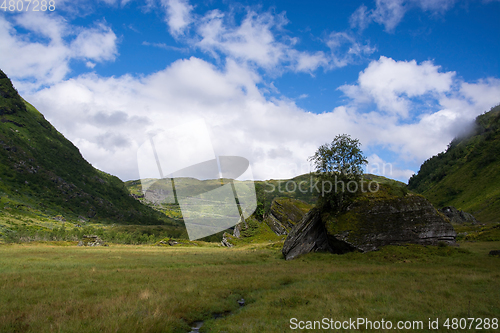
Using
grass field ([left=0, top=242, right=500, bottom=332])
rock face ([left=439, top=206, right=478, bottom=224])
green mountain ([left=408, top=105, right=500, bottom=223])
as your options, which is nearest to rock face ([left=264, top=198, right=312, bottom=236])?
grass field ([left=0, top=242, right=500, bottom=332])

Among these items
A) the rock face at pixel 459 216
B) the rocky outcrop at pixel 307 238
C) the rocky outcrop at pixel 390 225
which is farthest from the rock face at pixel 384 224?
the rock face at pixel 459 216

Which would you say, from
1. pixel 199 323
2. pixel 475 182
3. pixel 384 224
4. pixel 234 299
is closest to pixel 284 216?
pixel 384 224

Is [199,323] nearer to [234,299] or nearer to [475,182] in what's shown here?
[234,299]

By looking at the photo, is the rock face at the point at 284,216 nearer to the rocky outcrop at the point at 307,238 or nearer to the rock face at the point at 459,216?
the rocky outcrop at the point at 307,238

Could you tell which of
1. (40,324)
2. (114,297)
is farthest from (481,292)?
(40,324)

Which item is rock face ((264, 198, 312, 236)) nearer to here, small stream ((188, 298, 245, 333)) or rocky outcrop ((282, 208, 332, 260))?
rocky outcrop ((282, 208, 332, 260))

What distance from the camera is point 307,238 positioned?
35.2m

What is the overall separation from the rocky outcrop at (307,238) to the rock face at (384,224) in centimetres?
27

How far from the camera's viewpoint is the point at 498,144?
154m

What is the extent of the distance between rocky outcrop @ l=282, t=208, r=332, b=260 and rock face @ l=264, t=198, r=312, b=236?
3953cm

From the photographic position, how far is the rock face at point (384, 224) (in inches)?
1163

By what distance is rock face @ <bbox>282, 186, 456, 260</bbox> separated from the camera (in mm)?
29547

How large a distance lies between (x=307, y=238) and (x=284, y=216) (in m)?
44.3

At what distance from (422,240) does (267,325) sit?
2782 centimetres
